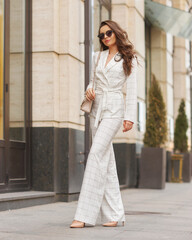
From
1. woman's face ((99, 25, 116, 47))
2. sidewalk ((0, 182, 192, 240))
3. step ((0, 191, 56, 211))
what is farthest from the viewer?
step ((0, 191, 56, 211))

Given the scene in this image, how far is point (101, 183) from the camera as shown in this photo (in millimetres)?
5234

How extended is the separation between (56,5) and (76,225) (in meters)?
4.29

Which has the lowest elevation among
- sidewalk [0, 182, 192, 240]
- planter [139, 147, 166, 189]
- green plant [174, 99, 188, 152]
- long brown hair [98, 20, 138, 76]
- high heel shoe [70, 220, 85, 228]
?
sidewalk [0, 182, 192, 240]

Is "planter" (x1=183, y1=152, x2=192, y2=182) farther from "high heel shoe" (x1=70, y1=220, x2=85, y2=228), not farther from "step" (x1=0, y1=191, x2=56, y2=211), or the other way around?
"high heel shoe" (x1=70, y1=220, x2=85, y2=228)

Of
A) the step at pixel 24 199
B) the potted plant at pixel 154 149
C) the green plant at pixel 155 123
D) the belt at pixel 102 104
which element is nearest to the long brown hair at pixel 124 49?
the belt at pixel 102 104

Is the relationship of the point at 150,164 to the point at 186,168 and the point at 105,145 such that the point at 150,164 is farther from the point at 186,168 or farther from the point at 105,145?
Result: the point at 105,145

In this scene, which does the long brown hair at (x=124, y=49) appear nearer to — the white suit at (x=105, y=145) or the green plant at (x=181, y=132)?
the white suit at (x=105, y=145)

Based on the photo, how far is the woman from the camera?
5.19m

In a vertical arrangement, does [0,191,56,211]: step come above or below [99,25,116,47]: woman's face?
below

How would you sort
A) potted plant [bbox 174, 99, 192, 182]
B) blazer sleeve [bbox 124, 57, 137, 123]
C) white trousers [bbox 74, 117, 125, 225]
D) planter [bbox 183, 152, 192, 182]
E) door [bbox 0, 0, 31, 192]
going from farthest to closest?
potted plant [bbox 174, 99, 192, 182]
planter [bbox 183, 152, 192, 182]
door [bbox 0, 0, 31, 192]
blazer sleeve [bbox 124, 57, 137, 123]
white trousers [bbox 74, 117, 125, 225]

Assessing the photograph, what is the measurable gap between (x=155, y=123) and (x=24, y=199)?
606cm

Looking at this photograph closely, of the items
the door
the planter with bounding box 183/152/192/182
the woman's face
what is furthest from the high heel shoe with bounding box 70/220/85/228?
the planter with bounding box 183/152/192/182

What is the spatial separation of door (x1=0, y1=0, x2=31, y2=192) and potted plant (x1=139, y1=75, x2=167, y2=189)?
487cm

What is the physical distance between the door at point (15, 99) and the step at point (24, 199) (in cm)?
32
